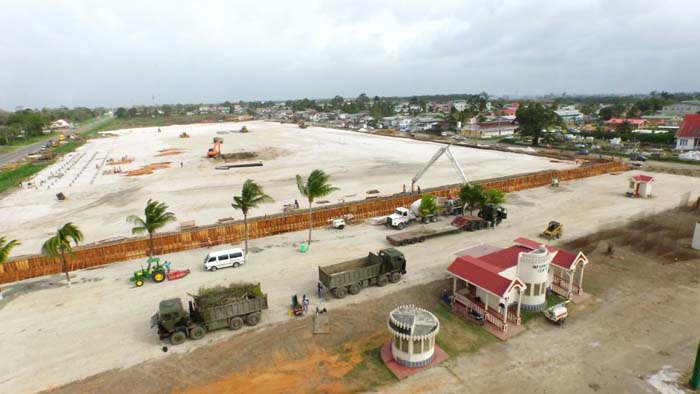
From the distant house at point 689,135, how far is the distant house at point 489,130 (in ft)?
144

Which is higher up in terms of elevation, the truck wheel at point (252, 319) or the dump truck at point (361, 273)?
the dump truck at point (361, 273)

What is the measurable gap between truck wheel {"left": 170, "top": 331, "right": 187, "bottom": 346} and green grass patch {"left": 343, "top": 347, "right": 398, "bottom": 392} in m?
9.02

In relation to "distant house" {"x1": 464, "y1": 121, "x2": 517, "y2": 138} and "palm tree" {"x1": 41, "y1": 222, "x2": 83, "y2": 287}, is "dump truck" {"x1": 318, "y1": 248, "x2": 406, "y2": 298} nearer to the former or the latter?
"palm tree" {"x1": 41, "y1": 222, "x2": 83, "y2": 287}

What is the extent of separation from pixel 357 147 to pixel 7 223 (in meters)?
71.0

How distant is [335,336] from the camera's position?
2014 centimetres

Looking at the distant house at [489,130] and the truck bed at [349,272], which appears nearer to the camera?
the truck bed at [349,272]

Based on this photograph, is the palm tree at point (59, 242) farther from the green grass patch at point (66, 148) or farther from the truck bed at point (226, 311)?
the green grass patch at point (66, 148)

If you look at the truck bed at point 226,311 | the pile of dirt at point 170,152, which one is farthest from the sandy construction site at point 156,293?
the pile of dirt at point 170,152

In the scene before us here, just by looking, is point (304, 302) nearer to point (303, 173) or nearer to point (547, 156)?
point (303, 173)

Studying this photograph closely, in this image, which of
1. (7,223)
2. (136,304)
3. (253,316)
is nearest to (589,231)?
(253,316)

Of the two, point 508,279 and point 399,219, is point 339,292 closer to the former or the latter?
point 508,279

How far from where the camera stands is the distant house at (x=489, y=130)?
393 feet

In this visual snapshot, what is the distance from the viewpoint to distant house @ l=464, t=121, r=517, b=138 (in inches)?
4714

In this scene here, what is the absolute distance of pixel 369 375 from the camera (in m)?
17.2
